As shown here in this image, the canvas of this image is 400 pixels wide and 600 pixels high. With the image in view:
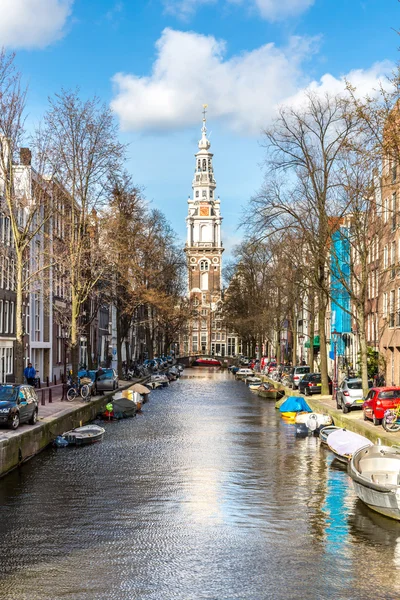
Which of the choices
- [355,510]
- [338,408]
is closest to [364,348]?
[338,408]

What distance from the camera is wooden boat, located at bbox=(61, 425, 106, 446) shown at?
36.3 meters

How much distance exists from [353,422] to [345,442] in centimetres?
548

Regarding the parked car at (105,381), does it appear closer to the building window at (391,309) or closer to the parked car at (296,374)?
the parked car at (296,374)

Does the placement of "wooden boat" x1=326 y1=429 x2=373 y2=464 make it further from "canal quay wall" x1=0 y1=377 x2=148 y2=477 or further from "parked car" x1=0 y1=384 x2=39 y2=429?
"parked car" x1=0 y1=384 x2=39 y2=429

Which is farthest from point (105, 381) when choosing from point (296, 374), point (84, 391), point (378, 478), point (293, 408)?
point (378, 478)

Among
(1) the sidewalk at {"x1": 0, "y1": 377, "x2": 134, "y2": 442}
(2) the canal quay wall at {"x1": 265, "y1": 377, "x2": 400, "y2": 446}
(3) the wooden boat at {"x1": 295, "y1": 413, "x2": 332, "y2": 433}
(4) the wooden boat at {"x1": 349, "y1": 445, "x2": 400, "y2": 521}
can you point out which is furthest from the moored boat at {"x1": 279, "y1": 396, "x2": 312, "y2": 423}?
(4) the wooden boat at {"x1": 349, "y1": 445, "x2": 400, "y2": 521}

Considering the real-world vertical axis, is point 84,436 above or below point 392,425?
below

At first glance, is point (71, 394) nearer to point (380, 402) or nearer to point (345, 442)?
point (380, 402)

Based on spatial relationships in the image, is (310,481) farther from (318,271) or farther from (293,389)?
(293,389)

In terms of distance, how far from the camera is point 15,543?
19562 mm

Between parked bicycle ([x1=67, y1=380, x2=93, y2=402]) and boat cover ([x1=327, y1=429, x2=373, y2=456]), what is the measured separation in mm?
20848

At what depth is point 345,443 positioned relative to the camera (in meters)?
32.1

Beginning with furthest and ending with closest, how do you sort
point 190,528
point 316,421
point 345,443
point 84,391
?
point 84,391, point 316,421, point 345,443, point 190,528

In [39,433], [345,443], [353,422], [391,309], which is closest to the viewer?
[345,443]
